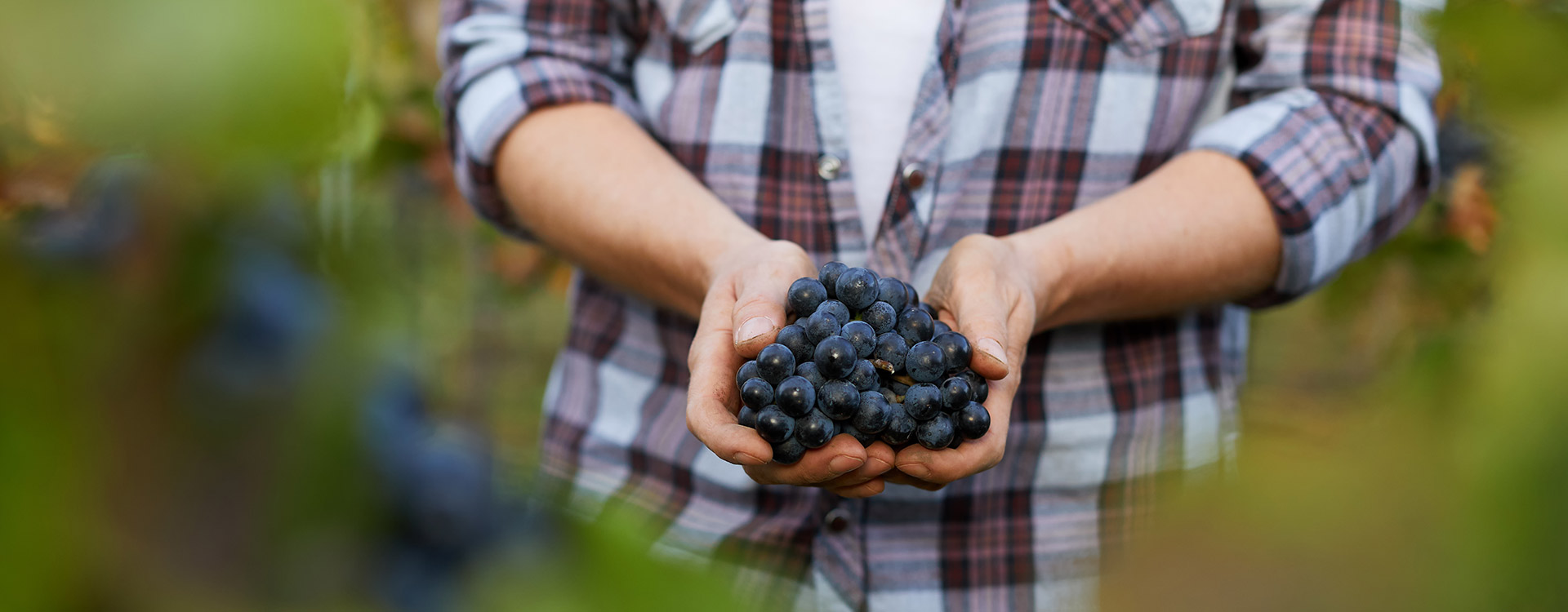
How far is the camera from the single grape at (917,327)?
1.03 meters

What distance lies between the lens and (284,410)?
261 millimetres

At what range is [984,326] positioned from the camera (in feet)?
3.34

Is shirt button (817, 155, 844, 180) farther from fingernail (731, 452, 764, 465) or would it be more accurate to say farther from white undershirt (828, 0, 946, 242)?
fingernail (731, 452, 764, 465)

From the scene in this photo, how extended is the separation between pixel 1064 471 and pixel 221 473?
3.90 feet

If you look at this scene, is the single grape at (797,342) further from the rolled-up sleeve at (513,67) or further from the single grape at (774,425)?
the rolled-up sleeve at (513,67)

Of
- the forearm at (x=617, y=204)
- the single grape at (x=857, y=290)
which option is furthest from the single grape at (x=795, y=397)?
the forearm at (x=617, y=204)

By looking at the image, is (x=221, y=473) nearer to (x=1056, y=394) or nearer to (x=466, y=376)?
(x=1056, y=394)

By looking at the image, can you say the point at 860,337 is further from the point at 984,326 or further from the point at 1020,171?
the point at 1020,171

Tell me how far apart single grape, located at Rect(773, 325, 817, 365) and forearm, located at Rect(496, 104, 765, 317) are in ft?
0.64

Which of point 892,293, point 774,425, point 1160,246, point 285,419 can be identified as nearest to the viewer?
point 285,419

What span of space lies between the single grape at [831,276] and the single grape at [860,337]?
0.05 metres

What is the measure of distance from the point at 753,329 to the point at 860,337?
0.33ft

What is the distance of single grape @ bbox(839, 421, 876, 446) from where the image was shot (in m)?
1.00

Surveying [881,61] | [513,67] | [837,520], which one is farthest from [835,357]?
[513,67]
